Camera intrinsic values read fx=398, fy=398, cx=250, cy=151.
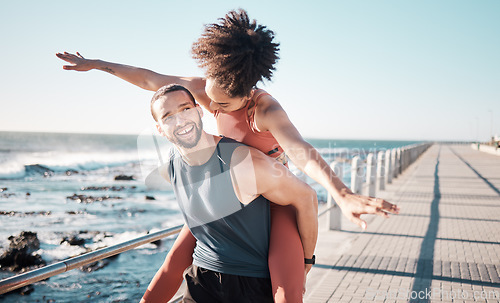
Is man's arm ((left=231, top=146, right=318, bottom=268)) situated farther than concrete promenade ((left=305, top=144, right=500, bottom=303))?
No

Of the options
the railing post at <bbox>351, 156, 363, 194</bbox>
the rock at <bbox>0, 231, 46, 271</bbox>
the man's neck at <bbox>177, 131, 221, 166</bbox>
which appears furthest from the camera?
the railing post at <bbox>351, 156, 363, 194</bbox>

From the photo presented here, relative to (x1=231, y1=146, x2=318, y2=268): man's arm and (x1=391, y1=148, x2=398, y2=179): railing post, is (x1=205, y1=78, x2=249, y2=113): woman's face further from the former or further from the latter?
(x1=391, y1=148, x2=398, y2=179): railing post

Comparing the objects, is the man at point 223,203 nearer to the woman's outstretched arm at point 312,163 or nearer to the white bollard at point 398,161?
the woman's outstretched arm at point 312,163

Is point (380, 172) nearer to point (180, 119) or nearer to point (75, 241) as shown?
point (75, 241)

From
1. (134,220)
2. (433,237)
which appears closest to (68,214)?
(134,220)

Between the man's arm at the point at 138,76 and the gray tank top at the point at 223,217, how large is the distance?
571mm

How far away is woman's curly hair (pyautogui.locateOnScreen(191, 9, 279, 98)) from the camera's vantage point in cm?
172

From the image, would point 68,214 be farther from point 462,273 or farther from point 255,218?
point 255,218

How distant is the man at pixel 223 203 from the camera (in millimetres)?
1628

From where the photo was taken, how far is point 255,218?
5.67ft

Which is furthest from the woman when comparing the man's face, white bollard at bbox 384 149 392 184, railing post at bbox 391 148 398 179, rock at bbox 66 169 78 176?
rock at bbox 66 169 78 176

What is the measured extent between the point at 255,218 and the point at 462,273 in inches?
171

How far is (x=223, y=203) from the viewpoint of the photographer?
1622mm

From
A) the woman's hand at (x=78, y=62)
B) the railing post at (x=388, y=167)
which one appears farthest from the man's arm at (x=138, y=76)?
the railing post at (x=388, y=167)
